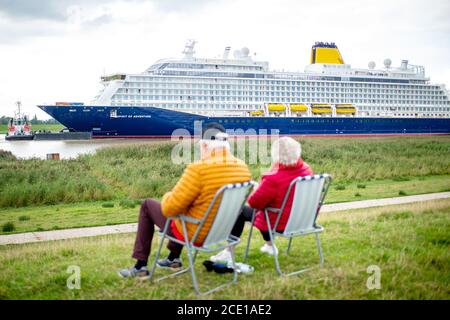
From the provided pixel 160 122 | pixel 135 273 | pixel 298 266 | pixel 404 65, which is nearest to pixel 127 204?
pixel 135 273

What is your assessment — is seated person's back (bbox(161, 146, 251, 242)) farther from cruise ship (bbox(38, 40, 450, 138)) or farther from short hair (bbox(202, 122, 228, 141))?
cruise ship (bbox(38, 40, 450, 138))

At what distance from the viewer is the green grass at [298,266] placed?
13.0 feet

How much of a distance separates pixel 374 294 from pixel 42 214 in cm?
887

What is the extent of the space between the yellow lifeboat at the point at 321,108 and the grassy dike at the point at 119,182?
1453 inches

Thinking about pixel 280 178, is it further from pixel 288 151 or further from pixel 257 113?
pixel 257 113

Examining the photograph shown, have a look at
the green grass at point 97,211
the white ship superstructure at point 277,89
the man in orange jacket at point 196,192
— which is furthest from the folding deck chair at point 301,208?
the white ship superstructure at point 277,89

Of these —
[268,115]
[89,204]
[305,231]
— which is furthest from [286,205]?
[268,115]

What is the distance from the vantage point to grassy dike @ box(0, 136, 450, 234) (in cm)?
1069

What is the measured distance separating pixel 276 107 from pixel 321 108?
6347 mm

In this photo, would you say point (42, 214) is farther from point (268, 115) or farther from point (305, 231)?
point (268, 115)

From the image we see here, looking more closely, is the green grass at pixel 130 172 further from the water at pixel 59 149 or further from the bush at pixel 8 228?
the water at pixel 59 149

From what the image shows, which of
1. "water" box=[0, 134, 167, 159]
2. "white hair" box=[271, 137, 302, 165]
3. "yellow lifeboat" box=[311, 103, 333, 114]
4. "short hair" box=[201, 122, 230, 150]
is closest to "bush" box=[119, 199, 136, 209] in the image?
"white hair" box=[271, 137, 302, 165]

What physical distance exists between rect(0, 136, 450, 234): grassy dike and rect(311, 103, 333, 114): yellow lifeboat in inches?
1453

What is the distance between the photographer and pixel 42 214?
35.9 ft
